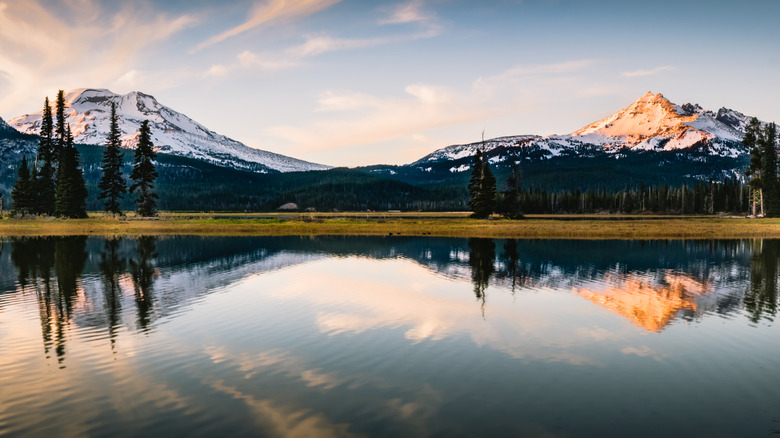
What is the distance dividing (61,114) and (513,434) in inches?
4832

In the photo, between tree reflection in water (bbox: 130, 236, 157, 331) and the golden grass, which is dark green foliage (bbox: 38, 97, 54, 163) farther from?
tree reflection in water (bbox: 130, 236, 157, 331)

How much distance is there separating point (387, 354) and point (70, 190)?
3897 inches

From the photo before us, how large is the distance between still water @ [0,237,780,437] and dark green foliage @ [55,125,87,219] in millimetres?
68330

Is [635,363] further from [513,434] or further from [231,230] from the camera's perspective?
[231,230]

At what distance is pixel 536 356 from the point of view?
16344 millimetres

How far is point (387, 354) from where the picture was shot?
1650 centimetres

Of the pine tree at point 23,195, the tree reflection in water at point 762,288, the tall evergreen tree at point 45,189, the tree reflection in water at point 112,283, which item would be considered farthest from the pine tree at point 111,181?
the tree reflection in water at point 762,288

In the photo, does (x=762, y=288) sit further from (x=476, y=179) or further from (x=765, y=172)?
(x=765, y=172)

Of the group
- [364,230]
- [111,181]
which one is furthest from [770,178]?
[111,181]

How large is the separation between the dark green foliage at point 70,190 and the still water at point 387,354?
68330 mm

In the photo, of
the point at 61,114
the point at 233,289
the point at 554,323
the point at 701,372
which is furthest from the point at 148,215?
the point at 701,372

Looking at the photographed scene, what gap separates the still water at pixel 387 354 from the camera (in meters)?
11.2

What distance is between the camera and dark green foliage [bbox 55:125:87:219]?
9431 cm

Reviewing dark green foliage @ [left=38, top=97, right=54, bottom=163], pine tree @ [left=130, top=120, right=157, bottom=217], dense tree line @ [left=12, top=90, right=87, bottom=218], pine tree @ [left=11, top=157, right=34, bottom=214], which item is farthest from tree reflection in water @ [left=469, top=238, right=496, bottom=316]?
dark green foliage @ [left=38, top=97, right=54, bottom=163]
